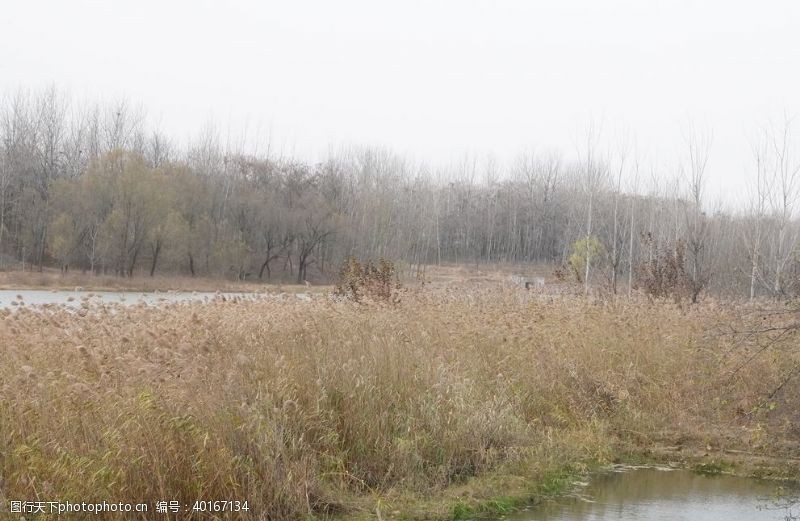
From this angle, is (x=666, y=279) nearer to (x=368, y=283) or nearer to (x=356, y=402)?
(x=368, y=283)

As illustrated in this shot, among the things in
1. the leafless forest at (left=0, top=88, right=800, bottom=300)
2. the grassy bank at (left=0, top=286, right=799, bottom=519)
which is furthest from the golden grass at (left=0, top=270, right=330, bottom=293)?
the grassy bank at (left=0, top=286, right=799, bottom=519)

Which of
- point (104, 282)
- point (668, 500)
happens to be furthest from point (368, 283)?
point (104, 282)

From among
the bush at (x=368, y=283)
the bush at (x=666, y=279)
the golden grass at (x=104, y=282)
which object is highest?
the bush at (x=666, y=279)

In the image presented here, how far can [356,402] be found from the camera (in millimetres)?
7449

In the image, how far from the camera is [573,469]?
8711 millimetres

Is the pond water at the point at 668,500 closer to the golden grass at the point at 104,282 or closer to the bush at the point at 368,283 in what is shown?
the bush at the point at 368,283

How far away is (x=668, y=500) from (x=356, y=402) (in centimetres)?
356

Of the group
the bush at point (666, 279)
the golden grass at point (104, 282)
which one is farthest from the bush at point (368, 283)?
the golden grass at point (104, 282)

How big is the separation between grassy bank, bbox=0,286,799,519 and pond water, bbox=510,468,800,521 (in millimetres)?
382

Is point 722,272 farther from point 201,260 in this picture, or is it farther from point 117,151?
point 117,151

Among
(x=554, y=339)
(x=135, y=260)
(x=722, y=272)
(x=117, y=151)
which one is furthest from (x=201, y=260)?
(x=554, y=339)

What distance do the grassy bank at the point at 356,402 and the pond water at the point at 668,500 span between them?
0.38 meters

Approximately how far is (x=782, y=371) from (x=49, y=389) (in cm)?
984

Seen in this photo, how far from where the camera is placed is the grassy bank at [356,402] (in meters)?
5.86
